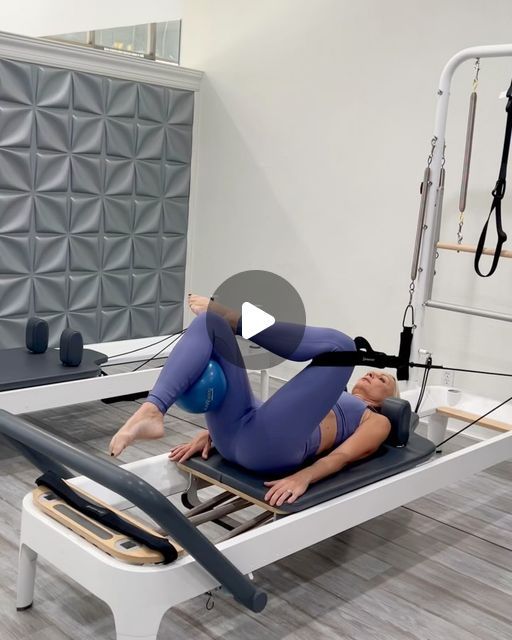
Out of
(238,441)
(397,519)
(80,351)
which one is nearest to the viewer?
(238,441)

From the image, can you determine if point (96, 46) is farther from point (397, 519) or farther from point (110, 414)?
point (397, 519)

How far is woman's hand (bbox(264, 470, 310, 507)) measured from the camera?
6.22 feet

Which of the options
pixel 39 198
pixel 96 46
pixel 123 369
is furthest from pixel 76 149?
pixel 123 369

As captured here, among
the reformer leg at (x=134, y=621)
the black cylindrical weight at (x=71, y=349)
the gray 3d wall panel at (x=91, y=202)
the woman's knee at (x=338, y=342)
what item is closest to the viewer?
the reformer leg at (x=134, y=621)

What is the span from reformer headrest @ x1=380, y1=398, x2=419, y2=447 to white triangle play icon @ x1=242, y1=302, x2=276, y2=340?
22.0 inches

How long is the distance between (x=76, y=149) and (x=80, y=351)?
1.45 metres

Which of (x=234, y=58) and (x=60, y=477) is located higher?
(x=234, y=58)

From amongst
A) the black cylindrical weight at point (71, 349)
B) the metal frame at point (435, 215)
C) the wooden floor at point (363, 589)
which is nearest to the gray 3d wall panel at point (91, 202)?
the black cylindrical weight at point (71, 349)

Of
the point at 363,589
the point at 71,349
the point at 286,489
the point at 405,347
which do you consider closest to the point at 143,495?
the point at 286,489

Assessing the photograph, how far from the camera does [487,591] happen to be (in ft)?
7.02

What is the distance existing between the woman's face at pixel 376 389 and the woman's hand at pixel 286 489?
48 centimetres

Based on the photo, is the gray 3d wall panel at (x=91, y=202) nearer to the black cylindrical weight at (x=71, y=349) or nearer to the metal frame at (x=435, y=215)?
the black cylindrical weight at (x=71, y=349)

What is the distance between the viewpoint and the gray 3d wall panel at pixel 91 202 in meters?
3.88

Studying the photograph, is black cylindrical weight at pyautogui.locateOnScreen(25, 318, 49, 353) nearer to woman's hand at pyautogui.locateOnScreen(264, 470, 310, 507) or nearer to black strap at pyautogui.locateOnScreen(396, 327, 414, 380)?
black strap at pyautogui.locateOnScreen(396, 327, 414, 380)
